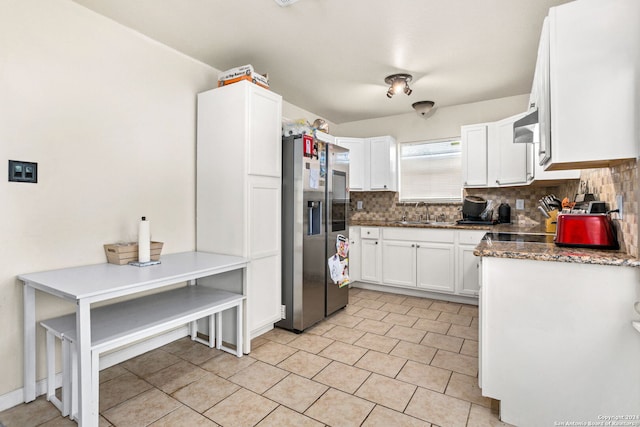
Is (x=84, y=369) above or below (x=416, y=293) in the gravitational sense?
above

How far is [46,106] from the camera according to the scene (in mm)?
1959

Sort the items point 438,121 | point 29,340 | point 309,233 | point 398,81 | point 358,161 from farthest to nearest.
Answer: point 358,161, point 438,121, point 398,81, point 309,233, point 29,340

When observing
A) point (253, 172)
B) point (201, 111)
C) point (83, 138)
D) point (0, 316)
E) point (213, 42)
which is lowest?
point (0, 316)

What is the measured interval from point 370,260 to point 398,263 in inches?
14.7

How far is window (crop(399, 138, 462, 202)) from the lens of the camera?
170 inches

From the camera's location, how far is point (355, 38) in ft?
8.27

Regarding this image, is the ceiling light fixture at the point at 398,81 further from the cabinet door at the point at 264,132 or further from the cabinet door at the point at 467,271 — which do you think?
the cabinet door at the point at 467,271

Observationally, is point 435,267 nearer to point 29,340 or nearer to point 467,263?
point 467,263

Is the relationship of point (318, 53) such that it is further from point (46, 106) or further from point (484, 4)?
point (46, 106)

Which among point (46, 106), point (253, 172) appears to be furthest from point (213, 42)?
point (46, 106)

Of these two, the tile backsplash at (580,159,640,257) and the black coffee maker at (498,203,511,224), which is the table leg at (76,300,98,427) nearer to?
the tile backsplash at (580,159,640,257)

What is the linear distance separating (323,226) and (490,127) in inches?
90.5

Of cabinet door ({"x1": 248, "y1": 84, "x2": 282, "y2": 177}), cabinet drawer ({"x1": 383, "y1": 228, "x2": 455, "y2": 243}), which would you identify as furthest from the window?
cabinet door ({"x1": 248, "y1": 84, "x2": 282, "y2": 177})

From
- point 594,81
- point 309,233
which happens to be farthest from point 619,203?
point 309,233
